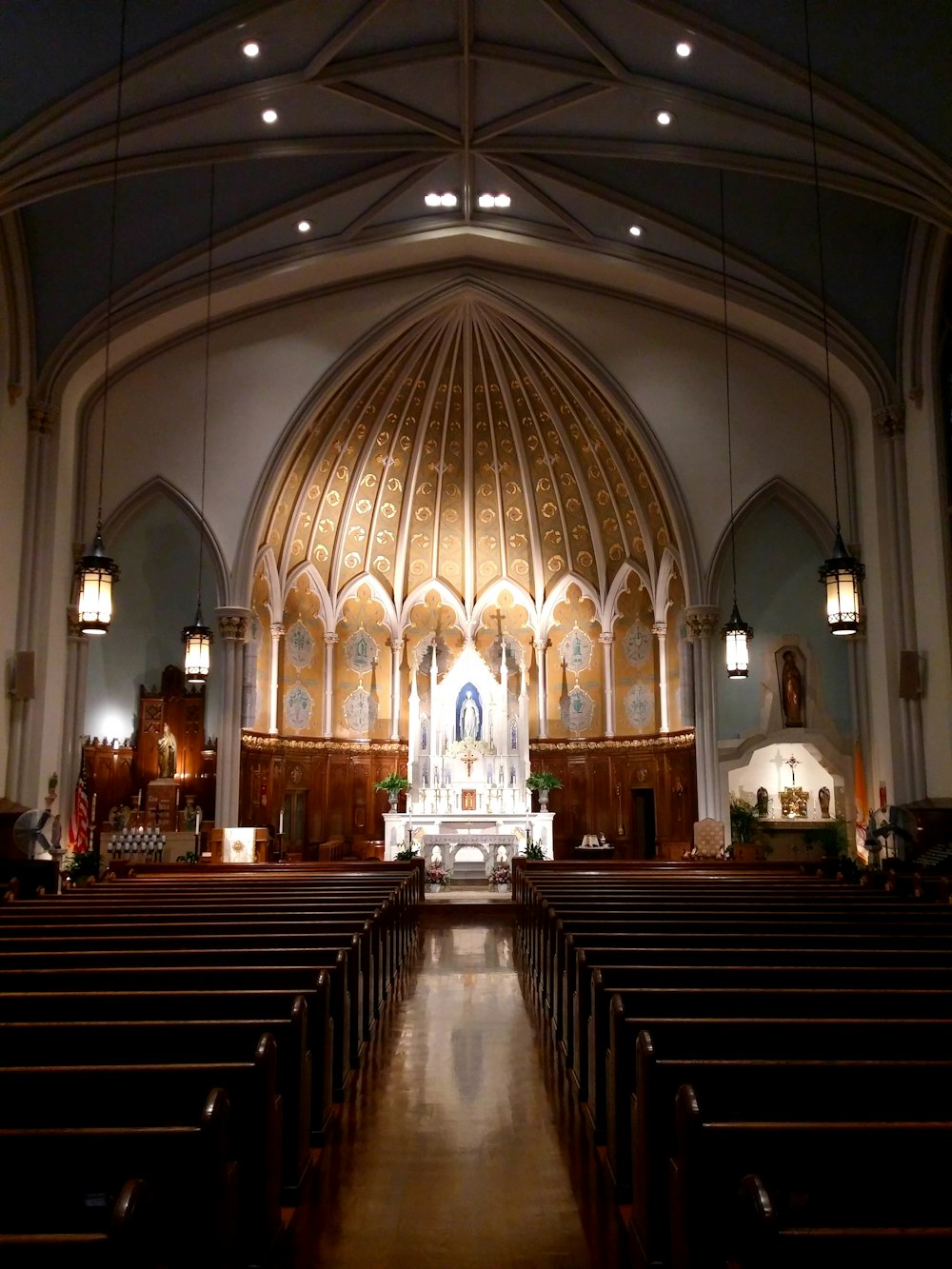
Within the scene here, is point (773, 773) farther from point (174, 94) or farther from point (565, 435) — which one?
point (174, 94)

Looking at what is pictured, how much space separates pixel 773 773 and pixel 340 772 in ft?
34.2

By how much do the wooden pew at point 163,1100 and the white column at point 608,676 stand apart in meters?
21.3

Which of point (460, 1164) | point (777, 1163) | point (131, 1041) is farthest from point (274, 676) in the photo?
point (777, 1163)

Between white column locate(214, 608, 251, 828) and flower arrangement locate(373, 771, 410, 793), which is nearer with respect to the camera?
white column locate(214, 608, 251, 828)

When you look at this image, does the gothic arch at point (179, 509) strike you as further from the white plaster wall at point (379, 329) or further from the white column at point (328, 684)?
the white column at point (328, 684)

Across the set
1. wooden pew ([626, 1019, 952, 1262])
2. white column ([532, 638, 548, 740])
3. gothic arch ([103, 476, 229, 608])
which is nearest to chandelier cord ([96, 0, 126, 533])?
gothic arch ([103, 476, 229, 608])

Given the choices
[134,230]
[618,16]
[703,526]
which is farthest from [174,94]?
[703,526]

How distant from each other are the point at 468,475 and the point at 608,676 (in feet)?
20.8

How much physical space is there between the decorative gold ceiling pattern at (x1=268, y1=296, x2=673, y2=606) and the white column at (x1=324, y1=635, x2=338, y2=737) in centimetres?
155

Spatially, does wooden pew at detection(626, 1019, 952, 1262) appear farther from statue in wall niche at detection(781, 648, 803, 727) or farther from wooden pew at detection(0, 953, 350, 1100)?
statue in wall niche at detection(781, 648, 803, 727)

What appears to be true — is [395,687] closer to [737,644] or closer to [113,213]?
[737,644]

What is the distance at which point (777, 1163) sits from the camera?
2881mm

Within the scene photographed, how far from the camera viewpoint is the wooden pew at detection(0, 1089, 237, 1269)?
2758 mm

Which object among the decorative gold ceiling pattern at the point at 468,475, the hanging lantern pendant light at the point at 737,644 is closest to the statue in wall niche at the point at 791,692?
the hanging lantern pendant light at the point at 737,644
